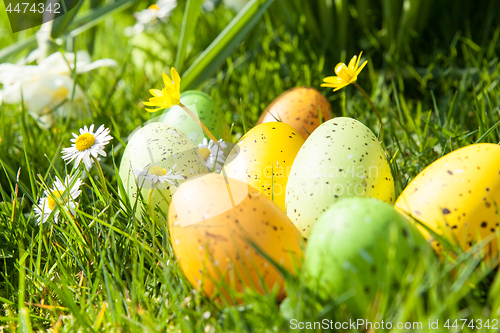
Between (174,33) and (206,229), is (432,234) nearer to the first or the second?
(206,229)

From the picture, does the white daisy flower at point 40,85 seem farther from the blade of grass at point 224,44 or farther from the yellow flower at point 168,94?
the yellow flower at point 168,94

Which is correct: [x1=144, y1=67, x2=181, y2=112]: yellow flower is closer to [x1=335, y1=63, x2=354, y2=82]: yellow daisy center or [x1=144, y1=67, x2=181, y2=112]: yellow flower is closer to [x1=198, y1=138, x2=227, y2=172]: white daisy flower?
[x1=198, y1=138, x2=227, y2=172]: white daisy flower

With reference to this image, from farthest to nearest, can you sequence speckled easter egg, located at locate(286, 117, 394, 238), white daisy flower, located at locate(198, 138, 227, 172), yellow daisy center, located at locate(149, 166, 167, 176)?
white daisy flower, located at locate(198, 138, 227, 172), yellow daisy center, located at locate(149, 166, 167, 176), speckled easter egg, located at locate(286, 117, 394, 238)

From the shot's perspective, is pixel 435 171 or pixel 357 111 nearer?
pixel 435 171

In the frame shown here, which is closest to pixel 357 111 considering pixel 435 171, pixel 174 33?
pixel 435 171

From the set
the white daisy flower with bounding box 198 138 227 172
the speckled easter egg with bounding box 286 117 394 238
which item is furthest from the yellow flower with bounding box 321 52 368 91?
the white daisy flower with bounding box 198 138 227 172

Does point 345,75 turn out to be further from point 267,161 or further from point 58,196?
point 58,196

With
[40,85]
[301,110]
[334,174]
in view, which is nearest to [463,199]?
[334,174]

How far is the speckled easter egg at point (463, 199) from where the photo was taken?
0.67 m

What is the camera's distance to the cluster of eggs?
596mm

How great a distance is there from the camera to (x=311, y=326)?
58 centimetres

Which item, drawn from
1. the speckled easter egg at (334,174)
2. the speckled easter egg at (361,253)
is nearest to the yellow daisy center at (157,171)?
the speckled easter egg at (334,174)

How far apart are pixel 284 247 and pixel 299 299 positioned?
139mm

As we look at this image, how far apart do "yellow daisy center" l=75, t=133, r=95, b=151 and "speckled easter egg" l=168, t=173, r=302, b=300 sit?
31 centimetres
